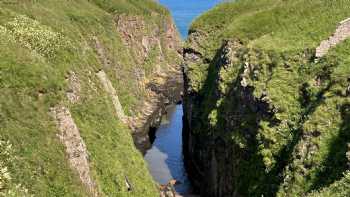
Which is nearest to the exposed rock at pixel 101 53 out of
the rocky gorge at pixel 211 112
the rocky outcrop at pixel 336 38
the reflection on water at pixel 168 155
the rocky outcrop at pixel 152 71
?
the rocky gorge at pixel 211 112

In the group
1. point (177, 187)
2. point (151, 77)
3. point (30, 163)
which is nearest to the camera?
point (30, 163)

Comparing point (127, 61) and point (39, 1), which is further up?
point (39, 1)

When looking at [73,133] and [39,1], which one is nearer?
[73,133]

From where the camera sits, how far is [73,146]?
3784 centimetres

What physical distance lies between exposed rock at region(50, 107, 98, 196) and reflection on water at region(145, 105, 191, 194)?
2341 cm

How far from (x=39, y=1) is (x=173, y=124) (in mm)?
31843

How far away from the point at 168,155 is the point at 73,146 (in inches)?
1457

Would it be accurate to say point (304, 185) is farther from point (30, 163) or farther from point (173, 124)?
point (173, 124)

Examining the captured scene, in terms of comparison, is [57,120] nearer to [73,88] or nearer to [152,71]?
[73,88]

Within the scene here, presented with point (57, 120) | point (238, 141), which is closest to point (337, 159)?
point (238, 141)

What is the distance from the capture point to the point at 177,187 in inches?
2414

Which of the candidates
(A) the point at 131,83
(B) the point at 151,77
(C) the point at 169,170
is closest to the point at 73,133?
(C) the point at 169,170

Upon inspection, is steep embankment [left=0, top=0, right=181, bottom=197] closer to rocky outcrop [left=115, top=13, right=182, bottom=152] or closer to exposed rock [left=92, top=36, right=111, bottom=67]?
exposed rock [left=92, top=36, right=111, bottom=67]

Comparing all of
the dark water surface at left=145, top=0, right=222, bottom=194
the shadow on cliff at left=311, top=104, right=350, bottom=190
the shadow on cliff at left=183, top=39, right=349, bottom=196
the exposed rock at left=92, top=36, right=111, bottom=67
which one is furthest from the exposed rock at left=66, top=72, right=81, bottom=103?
the exposed rock at left=92, top=36, right=111, bottom=67
